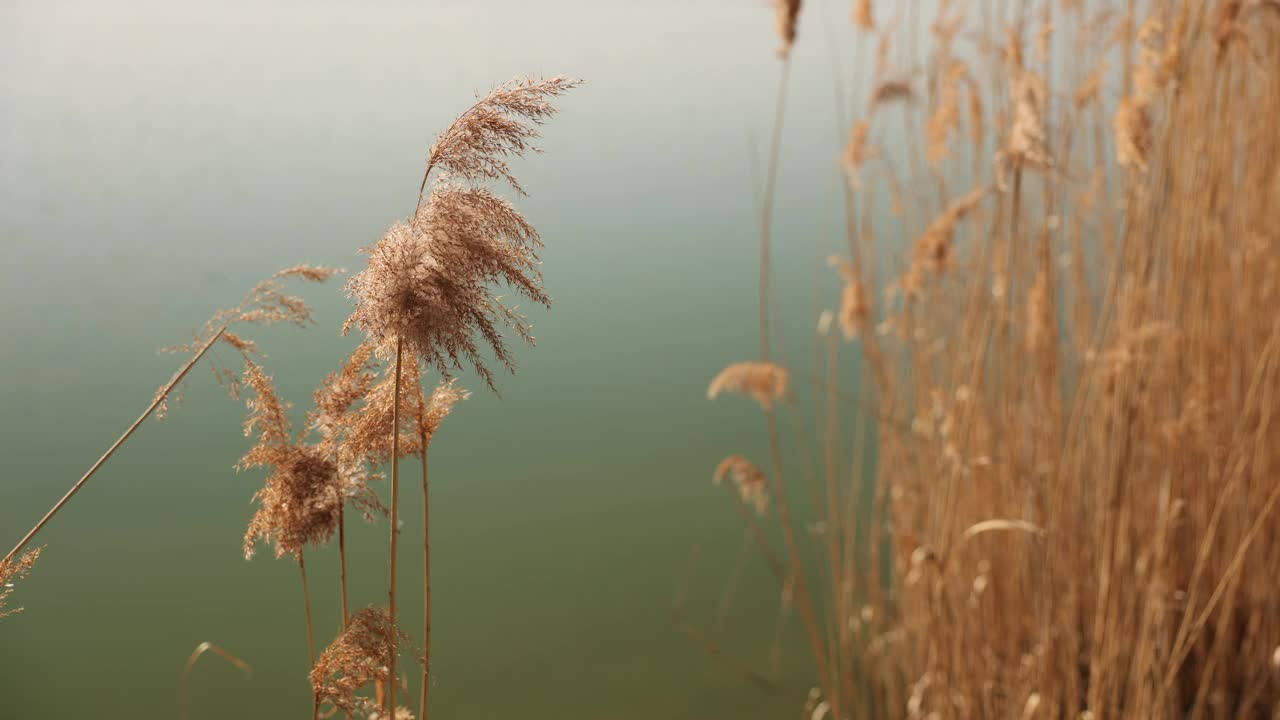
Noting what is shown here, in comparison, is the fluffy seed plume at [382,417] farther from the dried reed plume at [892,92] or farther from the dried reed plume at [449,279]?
the dried reed plume at [892,92]

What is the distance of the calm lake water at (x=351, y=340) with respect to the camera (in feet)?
6.94

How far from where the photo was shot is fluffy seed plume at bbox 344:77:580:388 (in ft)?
1.84

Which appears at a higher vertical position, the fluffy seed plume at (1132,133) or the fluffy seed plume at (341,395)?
the fluffy seed plume at (1132,133)

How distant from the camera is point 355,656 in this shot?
59 centimetres

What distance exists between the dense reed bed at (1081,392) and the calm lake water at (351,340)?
64cm

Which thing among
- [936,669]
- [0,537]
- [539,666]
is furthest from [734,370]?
[0,537]

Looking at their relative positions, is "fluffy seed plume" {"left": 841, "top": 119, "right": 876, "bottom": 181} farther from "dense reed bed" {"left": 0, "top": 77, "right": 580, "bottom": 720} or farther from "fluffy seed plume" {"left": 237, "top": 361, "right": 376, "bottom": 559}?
"fluffy seed plume" {"left": 237, "top": 361, "right": 376, "bottom": 559}

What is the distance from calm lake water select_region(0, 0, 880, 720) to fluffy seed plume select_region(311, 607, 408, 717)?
0.39m

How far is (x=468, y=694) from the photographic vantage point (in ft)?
6.56

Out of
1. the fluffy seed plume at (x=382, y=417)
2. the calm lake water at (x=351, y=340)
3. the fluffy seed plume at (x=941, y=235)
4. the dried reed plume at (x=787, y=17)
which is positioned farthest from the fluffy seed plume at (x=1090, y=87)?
the fluffy seed plume at (x=382, y=417)

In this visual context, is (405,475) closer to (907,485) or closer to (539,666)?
(539,666)

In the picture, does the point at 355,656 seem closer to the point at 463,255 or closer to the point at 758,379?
the point at 463,255

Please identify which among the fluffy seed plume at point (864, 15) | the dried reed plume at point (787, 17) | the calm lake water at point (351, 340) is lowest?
the calm lake water at point (351, 340)

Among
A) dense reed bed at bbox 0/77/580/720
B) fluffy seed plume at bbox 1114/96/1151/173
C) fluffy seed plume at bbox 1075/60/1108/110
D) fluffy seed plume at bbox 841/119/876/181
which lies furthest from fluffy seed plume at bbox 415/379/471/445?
fluffy seed plume at bbox 1075/60/1108/110
